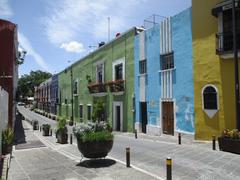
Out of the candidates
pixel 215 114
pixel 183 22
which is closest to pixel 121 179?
pixel 215 114

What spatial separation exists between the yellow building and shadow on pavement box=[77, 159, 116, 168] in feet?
25.4

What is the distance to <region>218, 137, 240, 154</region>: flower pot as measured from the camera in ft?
42.6

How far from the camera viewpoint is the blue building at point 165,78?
19062 mm

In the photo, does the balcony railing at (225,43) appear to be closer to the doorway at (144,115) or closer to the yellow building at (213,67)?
the yellow building at (213,67)

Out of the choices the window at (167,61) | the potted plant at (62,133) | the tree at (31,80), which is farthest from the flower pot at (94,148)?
the tree at (31,80)

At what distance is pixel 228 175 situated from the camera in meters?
9.48

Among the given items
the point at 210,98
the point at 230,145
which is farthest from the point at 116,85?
the point at 230,145

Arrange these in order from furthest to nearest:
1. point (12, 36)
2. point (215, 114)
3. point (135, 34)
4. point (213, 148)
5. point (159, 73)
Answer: point (135, 34) < point (159, 73) < point (12, 36) < point (215, 114) < point (213, 148)

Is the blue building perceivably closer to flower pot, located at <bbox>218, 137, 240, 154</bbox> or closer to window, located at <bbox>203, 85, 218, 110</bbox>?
window, located at <bbox>203, 85, 218, 110</bbox>

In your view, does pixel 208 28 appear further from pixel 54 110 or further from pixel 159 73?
pixel 54 110

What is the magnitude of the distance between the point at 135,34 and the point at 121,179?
18173 millimetres

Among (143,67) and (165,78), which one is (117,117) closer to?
(143,67)

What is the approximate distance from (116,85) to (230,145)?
16.1m

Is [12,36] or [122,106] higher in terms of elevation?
[12,36]
